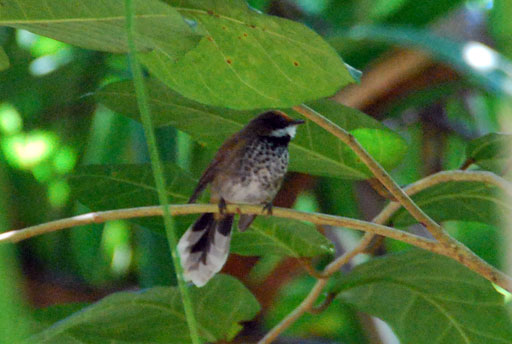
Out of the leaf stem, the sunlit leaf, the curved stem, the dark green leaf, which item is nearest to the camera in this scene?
the leaf stem

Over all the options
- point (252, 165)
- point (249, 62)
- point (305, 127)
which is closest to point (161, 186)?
point (249, 62)

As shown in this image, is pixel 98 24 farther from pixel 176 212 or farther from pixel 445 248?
pixel 445 248

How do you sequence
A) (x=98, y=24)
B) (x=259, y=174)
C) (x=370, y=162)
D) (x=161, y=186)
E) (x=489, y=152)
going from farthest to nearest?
(x=259, y=174)
(x=489, y=152)
(x=370, y=162)
(x=98, y=24)
(x=161, y=186)

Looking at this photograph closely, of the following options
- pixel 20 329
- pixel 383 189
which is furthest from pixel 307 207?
pixel 20 329

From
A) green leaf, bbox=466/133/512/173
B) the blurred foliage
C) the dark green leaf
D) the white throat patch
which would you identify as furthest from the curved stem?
the white throat patch

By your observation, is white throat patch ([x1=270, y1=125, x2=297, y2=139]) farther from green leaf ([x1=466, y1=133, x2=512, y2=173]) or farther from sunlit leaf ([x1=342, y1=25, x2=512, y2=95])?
green leaf ([x1=466, y1=133, x2=512, y2=173])

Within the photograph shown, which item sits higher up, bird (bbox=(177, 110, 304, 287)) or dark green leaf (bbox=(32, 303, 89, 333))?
bird (bbox=(177, 110, 304, 287))

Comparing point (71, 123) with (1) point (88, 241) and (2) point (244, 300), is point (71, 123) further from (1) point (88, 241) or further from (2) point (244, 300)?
(2) point (244, 300)
